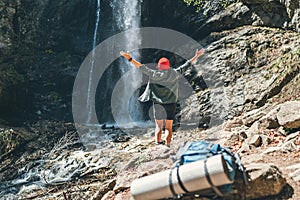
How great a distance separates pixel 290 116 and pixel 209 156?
2.74 metres

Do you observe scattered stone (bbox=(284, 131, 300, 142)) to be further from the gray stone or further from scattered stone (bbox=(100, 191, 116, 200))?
scattered stone (bbox=(100, 191, 116, 200))

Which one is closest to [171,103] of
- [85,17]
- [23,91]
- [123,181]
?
[123,181]

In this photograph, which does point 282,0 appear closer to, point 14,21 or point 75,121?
point 75,121

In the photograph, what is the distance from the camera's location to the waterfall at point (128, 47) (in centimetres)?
1792

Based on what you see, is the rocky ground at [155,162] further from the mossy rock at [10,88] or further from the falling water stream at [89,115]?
the mossy rock at [10,88]

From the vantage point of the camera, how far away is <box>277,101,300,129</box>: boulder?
5230mm

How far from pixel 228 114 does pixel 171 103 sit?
6713 mm

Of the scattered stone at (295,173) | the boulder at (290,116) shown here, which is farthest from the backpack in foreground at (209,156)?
the boulder at (290,116)

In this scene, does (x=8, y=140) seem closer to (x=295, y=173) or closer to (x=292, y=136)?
(x=292, y=136)

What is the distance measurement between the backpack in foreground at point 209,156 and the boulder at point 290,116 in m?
2.29

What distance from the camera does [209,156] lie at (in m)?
3.38

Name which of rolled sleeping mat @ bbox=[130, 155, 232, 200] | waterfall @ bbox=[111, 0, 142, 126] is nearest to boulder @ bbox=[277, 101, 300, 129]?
rolled sleeping mat @ bbox=[130, 155, 232, 200]

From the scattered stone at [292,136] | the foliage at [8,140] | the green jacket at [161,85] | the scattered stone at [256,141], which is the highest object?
the green jacket at [161,85]

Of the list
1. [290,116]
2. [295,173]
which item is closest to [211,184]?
[295,173]
